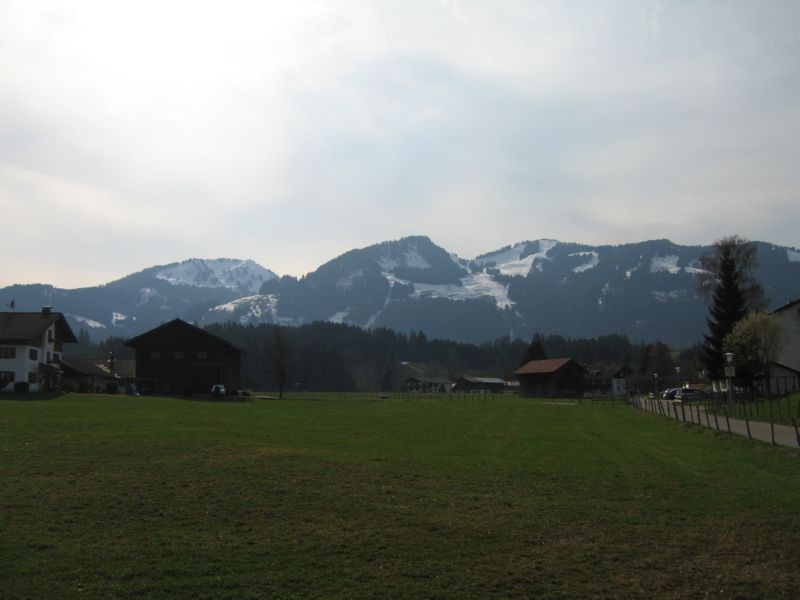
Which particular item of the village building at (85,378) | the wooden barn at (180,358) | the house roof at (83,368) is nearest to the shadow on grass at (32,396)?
the village building at (85,378)

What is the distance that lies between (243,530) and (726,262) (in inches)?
2767

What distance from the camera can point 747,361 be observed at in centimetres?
6562

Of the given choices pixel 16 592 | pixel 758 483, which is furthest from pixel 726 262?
pixel 16 592

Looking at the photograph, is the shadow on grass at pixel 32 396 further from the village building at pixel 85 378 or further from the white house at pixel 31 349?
the village building at pixel 85 378

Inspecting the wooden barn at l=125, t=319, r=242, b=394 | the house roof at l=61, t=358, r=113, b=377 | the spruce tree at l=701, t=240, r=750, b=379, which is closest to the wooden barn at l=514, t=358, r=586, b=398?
the spruce tree at l=701, t=240, r=750, b=379

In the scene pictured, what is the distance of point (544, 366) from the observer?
463ft

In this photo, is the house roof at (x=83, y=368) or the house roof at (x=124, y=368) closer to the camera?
the house roof at (x=83, y=368)

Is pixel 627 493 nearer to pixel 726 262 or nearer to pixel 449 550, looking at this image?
pixel 449 550

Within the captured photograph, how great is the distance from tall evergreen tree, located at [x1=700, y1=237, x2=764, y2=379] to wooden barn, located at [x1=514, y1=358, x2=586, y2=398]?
5820 centimetres

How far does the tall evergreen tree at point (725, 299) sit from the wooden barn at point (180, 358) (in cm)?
6048

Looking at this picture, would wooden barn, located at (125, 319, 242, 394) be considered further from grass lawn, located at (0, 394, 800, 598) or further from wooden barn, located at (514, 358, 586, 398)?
grass lawn, located at (0, 394, 800, 598)

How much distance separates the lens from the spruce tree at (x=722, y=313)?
72188 mm

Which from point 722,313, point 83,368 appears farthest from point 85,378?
point 722,313

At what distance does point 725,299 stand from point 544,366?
68683 mm
